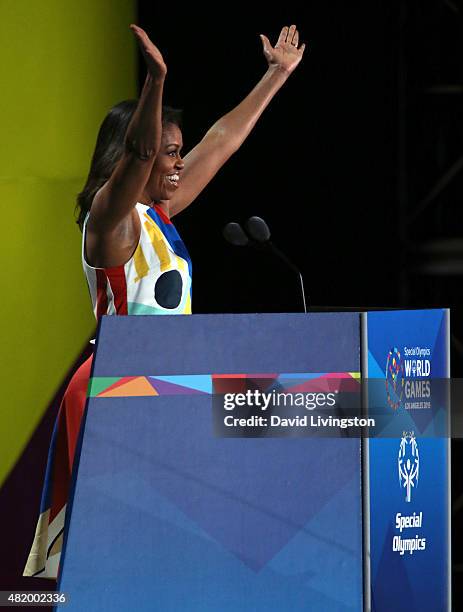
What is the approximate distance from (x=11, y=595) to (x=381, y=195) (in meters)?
2.18

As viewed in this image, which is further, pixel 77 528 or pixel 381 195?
pixel 381 195

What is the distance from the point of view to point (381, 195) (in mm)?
4133

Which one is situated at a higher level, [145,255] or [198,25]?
[198,25]

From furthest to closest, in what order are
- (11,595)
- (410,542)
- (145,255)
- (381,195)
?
1. (381,195)
2. (145,255)
3. (11,595)
4. (410,542)

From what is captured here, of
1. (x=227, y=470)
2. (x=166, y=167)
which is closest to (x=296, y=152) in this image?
(x=166, y=167)

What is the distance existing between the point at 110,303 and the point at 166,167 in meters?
0.40

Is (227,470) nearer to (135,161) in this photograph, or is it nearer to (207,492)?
(207,492)

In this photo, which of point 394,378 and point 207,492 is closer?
point 207,492

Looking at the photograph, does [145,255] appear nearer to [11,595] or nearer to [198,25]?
[11,595]

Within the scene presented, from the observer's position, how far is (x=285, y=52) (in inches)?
131

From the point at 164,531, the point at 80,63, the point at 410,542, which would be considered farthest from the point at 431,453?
the point at 80,63

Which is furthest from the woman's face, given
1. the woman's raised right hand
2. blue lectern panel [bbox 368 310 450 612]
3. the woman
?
blue lectern panel [bbox 368 310 450 612]

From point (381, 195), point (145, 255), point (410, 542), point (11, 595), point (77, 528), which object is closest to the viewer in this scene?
point (77, 528)

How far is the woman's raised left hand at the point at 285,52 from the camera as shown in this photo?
129 inches
